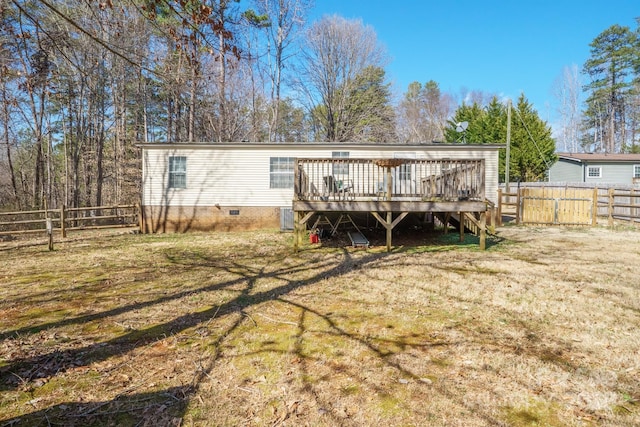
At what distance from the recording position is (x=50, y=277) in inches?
237

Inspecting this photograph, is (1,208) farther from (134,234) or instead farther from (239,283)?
(239,283)

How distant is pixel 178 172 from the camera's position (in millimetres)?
12375

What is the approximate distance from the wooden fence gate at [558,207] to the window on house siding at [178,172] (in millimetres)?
12340

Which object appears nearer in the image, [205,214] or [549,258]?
[549,258]

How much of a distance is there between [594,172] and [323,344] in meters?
29.3

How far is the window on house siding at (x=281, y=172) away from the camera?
12469 millimetres

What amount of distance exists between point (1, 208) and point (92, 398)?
1738cm

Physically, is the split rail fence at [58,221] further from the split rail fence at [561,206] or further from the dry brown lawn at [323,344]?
the split rail fence at [561,206]

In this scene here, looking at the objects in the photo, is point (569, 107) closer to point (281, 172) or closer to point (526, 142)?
point (526, 142)

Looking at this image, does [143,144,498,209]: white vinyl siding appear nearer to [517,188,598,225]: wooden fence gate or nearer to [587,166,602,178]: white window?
[517,188,598,225]: wooden fence gate

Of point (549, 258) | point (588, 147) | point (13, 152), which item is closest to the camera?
point (549, 258)

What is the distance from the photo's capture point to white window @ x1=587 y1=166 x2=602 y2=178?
24719 millimetres

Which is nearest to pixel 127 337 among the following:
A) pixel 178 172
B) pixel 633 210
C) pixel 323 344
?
pixel 323 344

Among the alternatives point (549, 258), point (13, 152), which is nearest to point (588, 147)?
point (549, 258)
